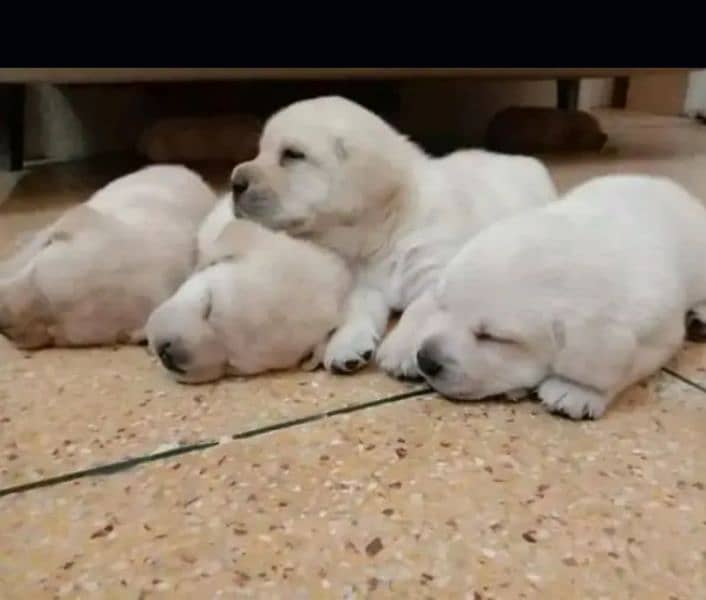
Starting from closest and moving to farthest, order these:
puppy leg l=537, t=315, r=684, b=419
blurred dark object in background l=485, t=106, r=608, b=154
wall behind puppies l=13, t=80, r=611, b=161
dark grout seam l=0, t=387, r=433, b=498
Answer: dark grout seam l=0, t=387, r=433, b=498
puppy leg l=537, t=315, r=684, b=419
wall behind puppies l=13, t=80, r=611, b=161
blurred dark object in background l=485, t=106, r=608, b=154

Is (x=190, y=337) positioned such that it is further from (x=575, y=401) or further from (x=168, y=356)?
(x=575, y=401)

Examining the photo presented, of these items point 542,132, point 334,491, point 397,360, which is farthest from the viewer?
point 542,132

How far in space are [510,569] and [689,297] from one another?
56 cm

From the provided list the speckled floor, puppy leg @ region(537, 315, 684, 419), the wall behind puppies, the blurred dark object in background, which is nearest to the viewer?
the speckled floor

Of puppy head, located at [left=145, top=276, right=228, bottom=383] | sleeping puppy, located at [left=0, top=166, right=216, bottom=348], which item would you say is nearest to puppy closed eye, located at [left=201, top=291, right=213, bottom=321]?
puppy head, located at [left=145, top=276, right=228, bottom=383]

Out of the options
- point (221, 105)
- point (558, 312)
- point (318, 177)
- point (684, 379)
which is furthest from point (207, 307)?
point (221, 105)

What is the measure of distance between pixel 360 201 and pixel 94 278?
1.15ft

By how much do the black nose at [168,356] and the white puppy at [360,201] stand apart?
9.4 inches

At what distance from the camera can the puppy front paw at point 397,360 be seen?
1.07 meters

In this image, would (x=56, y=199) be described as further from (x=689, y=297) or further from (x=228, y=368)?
(x=689, y=297)

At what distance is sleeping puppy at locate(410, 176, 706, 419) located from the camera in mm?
951

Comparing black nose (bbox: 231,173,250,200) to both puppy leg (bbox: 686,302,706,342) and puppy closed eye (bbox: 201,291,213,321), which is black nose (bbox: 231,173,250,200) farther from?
puppy leg (bbox: 686,302,706,342)

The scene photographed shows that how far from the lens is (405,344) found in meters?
1.10

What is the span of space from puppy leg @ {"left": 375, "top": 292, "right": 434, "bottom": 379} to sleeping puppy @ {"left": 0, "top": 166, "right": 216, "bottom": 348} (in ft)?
0.89
